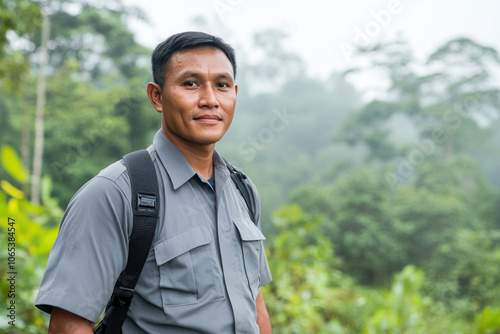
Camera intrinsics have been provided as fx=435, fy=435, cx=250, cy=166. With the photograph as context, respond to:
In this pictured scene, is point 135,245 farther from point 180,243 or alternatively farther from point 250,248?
point 250,248

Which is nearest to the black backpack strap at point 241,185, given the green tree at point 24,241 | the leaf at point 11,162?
the green tree at point 24,241

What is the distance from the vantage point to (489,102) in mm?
13953

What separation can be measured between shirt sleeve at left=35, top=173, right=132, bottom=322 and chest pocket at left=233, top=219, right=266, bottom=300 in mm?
274

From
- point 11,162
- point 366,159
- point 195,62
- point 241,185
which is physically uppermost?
point 366,159

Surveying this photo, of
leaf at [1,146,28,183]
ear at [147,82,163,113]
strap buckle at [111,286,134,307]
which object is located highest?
leaf at [1,146,28,183]

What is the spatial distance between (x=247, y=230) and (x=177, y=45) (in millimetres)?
441

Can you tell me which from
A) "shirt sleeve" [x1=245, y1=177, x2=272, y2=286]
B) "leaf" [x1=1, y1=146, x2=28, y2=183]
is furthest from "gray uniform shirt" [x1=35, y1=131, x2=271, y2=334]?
"leaf" [x1=1, y1=146, x2=28, y2=183]

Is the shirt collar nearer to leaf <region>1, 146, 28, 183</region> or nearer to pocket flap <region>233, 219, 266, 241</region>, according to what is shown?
pocket flap <region>233, 219, 266, 241</region>

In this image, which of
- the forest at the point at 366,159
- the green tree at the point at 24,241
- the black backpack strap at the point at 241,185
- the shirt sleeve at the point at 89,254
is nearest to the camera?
the shirt sleeve at the point at 89,254

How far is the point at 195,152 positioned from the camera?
102 cm

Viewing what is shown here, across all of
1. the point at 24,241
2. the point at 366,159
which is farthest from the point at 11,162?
the point at 366,159

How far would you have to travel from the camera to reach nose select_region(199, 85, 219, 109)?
3.13 feet

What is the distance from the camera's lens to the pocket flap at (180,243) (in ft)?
2.75

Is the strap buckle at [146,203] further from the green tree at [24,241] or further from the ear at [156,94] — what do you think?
the green tree at [24,241]
